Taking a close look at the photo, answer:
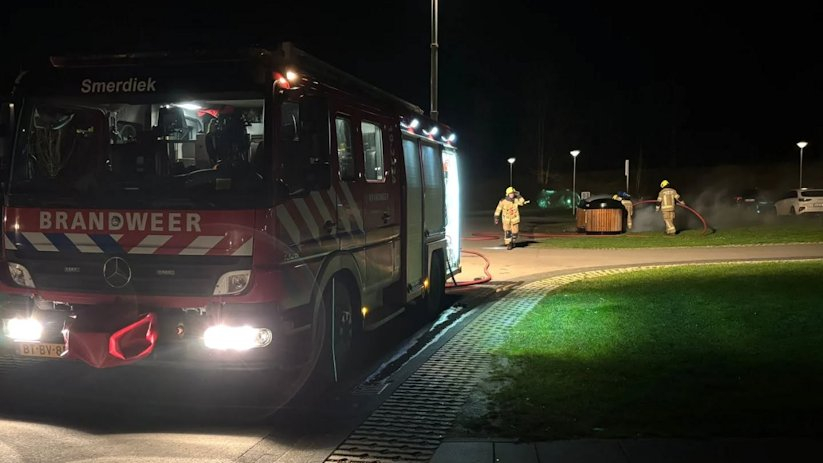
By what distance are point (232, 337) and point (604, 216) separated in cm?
2118

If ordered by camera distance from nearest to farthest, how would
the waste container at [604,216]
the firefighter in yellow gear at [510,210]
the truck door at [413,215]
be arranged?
the truck door at [413,215] → the firefighter in yellow gear at [510,210] → the waste container at [604,216]

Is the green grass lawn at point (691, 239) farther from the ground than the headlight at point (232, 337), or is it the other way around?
the headlight at point (232, 337)

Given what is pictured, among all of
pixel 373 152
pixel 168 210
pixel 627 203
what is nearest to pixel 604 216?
pixel 627 203

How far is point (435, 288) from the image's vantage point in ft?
36.1

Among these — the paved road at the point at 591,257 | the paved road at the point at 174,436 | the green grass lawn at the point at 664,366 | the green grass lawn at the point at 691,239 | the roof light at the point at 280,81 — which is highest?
the roof light at the point at 280,81

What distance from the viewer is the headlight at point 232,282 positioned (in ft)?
18.9

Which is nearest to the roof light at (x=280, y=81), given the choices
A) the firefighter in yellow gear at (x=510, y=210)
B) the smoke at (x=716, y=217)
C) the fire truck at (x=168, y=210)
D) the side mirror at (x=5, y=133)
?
the fire truck at (x=168, y=210)

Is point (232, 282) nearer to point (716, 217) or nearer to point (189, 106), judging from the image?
point (189, 106)

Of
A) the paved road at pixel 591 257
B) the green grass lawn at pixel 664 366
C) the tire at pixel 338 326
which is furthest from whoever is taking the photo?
the paved road at pixel 591 257

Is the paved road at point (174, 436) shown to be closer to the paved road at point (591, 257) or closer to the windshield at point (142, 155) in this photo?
the windshield at point (142, 155)

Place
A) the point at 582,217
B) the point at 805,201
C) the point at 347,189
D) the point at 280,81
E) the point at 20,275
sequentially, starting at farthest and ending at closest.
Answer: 1. the point at 805,201
2. the point at 582,217
3. the point at 347,189
4. the point at 20,275
5. the point at 280,81

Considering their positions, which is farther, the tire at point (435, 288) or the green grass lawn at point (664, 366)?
the tire at point (435, 288)

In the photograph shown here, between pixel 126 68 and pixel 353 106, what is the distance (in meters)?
2.21

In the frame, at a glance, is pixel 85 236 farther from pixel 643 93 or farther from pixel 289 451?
pixel 643 93
